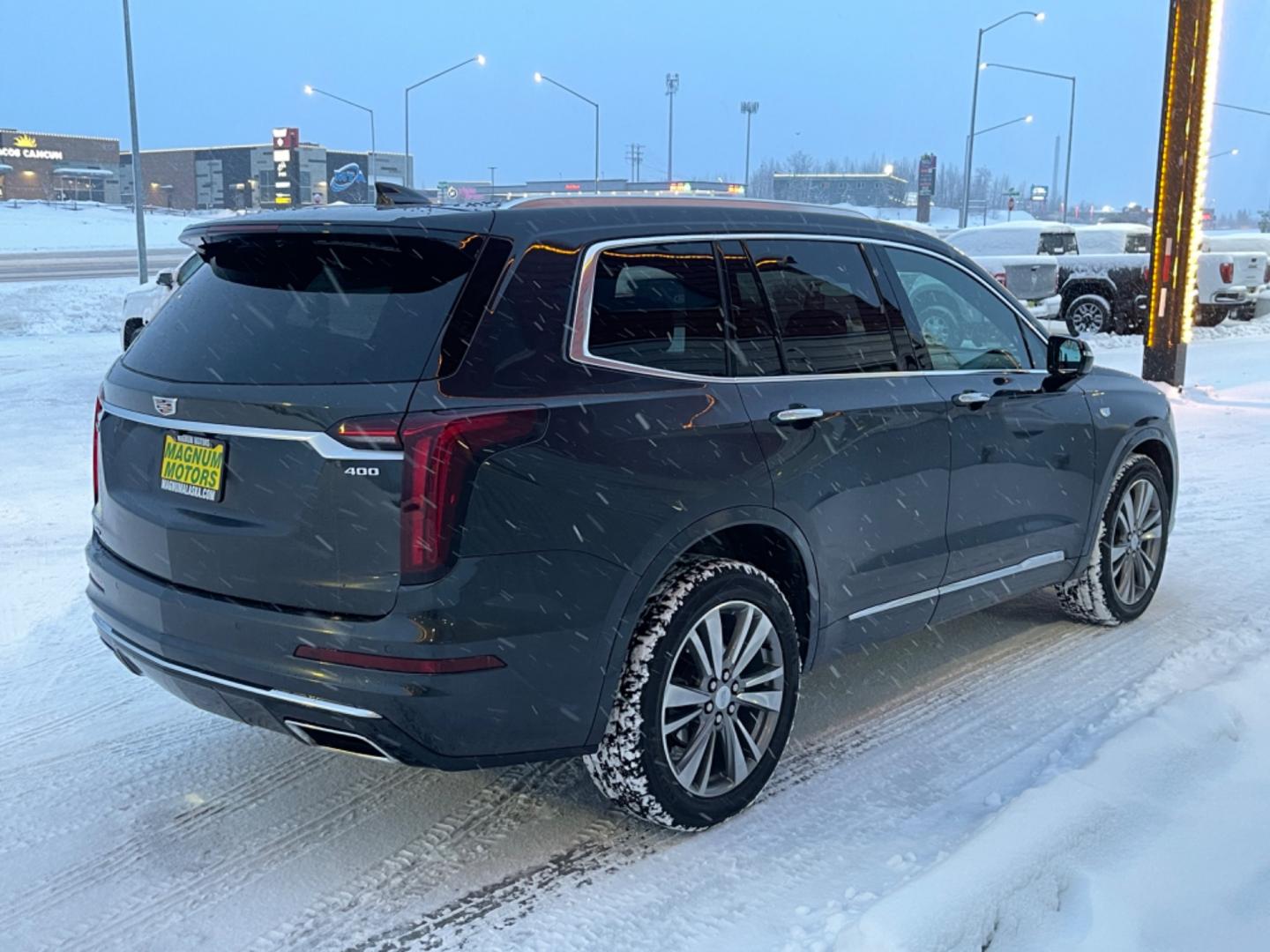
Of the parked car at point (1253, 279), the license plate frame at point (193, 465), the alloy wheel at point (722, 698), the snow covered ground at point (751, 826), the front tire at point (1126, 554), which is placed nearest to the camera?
the snow covered ground at point (751, 826)

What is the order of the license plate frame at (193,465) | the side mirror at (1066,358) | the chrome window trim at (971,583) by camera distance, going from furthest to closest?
the side mirror at (1066,358)
the chrome window trim at (971,583)
the license plate frame at (193,465)

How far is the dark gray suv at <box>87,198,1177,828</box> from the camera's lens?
3.01 m

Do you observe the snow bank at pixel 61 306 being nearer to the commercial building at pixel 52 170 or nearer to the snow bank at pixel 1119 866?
the snow bank at pixel 1119 866

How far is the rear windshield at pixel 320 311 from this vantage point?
311 centimetres

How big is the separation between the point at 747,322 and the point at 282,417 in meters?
1.50

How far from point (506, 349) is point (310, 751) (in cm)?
187

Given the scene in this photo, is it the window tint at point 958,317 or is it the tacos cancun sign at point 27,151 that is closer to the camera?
the window tint at point 958,317

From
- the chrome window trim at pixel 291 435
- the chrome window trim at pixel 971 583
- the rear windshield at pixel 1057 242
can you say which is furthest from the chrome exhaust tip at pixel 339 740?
the rear windshield at pixel 1057 242

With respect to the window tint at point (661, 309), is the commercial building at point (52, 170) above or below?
above

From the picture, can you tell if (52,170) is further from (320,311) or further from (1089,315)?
(320,311)

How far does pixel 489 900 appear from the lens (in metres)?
3.25

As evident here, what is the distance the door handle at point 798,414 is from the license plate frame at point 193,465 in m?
1.64

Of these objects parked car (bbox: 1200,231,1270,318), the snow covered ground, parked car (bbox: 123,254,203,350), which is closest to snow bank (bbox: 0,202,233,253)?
parked car (bbox: 123,254,203,350)

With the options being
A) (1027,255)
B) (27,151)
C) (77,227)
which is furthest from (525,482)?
(27,151)
